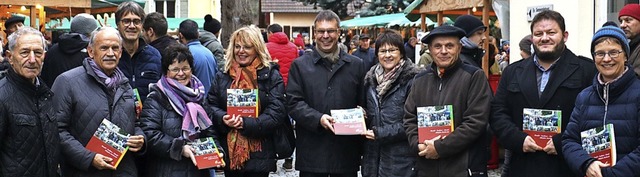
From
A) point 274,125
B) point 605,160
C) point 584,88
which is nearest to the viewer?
point 605,160

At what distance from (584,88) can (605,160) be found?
27.8 inches

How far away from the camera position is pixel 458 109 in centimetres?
614

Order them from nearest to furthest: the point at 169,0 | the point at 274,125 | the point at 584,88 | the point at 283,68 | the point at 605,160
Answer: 1. the point at 605,160
2. the point at 584,88
3. the point at 274,125
4. the point at 283,68
5. the point at 169,0

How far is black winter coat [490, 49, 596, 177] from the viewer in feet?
19.4

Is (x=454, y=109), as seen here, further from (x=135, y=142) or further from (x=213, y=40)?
(x=213, y=40)

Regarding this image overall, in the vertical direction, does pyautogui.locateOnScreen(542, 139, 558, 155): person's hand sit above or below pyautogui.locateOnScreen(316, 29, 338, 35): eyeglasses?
below

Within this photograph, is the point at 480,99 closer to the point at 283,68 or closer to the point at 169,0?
the point at 283,68

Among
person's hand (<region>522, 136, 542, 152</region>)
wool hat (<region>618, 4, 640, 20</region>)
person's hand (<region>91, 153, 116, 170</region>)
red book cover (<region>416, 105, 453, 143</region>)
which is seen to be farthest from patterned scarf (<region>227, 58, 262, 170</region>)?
wool hat (<region>618, 4, 640, 20</region>)

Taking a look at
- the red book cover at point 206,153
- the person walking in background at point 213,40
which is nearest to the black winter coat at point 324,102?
the red book cover at point 206,153

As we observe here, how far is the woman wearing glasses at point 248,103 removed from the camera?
6848 millimetres

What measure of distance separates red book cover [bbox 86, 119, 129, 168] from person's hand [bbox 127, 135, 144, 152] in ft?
0.15

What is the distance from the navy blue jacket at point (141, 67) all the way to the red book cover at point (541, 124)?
3104 mm

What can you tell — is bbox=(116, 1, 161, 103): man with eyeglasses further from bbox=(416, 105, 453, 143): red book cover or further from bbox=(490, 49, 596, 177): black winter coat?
bbox=(490, 49, 596, 177): black winter coat

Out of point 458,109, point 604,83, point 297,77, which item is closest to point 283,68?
point 297,77
